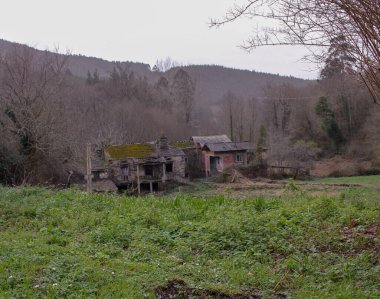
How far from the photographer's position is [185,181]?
37.1m

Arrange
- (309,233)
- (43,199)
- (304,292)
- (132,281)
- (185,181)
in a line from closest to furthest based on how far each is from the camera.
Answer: (304,292) < (132,281) < (309,233) < (43,199) < (185,181)

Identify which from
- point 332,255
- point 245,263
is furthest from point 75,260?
point 332,255

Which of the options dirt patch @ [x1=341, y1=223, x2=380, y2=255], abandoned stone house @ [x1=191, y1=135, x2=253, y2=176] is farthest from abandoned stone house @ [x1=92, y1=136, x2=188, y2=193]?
dirt patch @ [x1=341, y1=223, x2=380, y2=255]

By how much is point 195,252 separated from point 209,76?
261 ft

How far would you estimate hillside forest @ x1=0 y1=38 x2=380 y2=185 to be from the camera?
26.4 metres

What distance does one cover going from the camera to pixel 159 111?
60438 millimetres

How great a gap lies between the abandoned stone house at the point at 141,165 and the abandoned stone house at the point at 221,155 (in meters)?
6.06

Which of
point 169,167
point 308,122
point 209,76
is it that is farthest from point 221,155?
point 209,76

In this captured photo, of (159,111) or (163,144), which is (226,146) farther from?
(159,111)

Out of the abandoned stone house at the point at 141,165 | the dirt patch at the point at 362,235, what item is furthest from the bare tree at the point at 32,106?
the dirt patch at the point at 362,235

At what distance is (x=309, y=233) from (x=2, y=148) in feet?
66.0

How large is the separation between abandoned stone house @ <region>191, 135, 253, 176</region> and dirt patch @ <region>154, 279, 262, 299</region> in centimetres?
3678

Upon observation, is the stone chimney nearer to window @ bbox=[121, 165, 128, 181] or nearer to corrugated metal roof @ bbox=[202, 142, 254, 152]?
window @ bbox=[121, 165, 128, 181]

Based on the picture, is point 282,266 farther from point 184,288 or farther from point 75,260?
point 75,260
